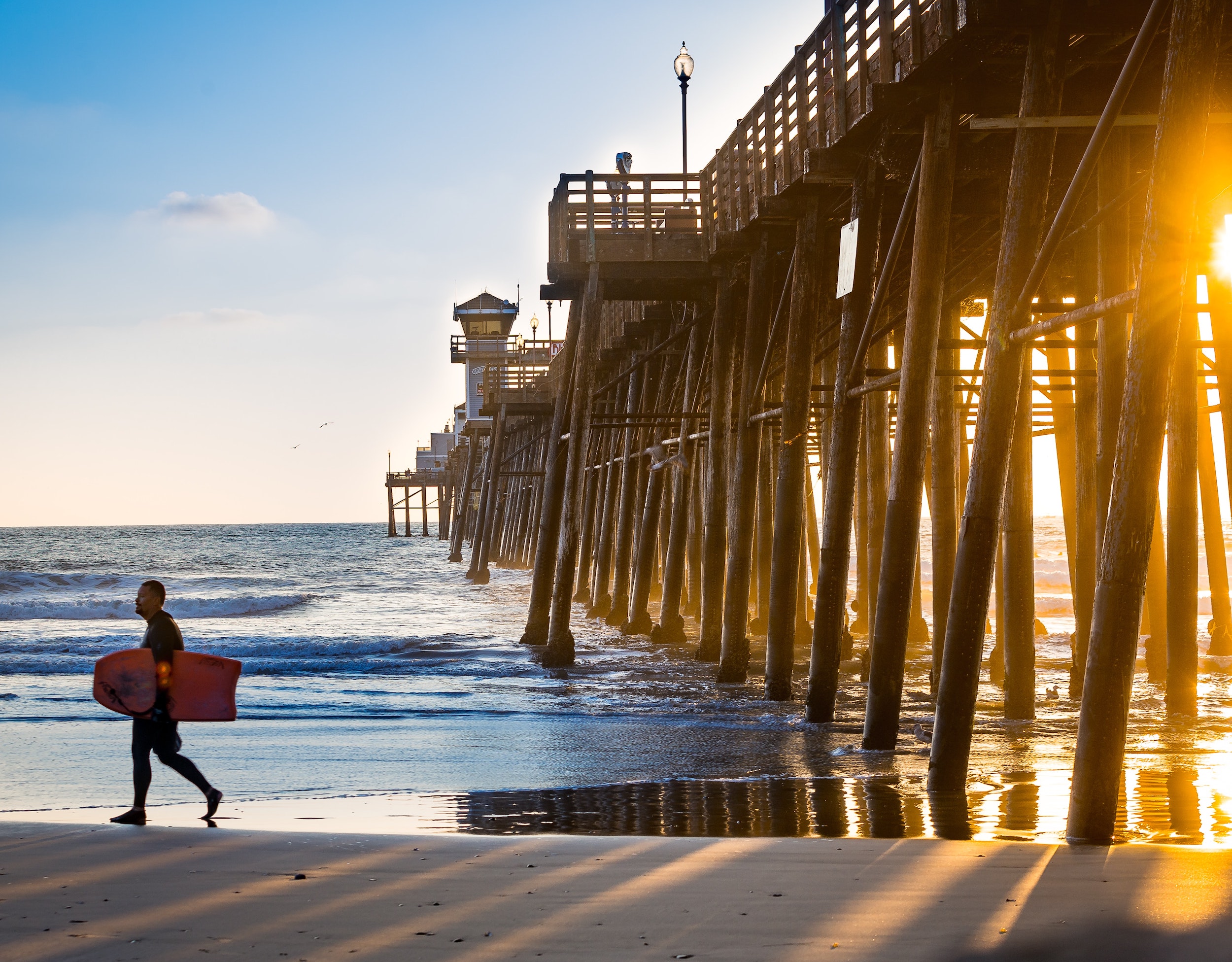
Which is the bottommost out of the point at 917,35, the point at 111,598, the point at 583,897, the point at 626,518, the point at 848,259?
the point at 111,598

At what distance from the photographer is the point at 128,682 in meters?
5.82

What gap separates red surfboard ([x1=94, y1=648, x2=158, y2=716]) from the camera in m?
5.81

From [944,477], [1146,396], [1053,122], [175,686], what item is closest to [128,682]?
[175,686]

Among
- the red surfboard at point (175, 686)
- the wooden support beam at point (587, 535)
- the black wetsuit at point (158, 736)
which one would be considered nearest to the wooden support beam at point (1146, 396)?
the red surfboard at point (175, 686)

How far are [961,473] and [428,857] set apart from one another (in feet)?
37.0

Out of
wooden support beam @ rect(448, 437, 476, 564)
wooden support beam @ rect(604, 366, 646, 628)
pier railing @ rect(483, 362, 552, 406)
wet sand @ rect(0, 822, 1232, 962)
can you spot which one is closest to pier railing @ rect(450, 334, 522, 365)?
wooden support beam @ rect(448, 437, 476, 564)

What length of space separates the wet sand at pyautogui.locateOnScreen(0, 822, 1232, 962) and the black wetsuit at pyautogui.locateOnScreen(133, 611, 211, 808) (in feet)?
1.66

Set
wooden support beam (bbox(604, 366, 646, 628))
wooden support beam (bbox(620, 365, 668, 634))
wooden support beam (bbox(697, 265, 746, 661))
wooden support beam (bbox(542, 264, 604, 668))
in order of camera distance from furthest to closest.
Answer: wooden support beam (bbox(604, 366, 646, 628)) < wooden support beam (bbox(620, 365, 668, 634)) < wooden support beam (bbox(542, 264, 604, 668)) < wooden support beam (bbox(697, 265, 746, 661))

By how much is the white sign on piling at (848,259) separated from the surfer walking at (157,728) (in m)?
4.56

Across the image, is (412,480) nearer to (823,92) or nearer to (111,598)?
(111,598)

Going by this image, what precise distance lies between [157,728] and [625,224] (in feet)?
26.9

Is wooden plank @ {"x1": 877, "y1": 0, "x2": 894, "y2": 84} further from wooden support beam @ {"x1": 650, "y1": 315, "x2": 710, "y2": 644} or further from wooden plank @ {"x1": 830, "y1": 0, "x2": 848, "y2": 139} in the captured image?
wooden support beam @ {"x1": 650, "y1": 315, "x2": 710, "y2": 644}

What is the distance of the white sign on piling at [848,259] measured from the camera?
305 inches

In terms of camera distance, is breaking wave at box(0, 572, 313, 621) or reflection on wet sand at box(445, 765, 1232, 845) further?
breaking wave at box(0, 572, 313, 621)
